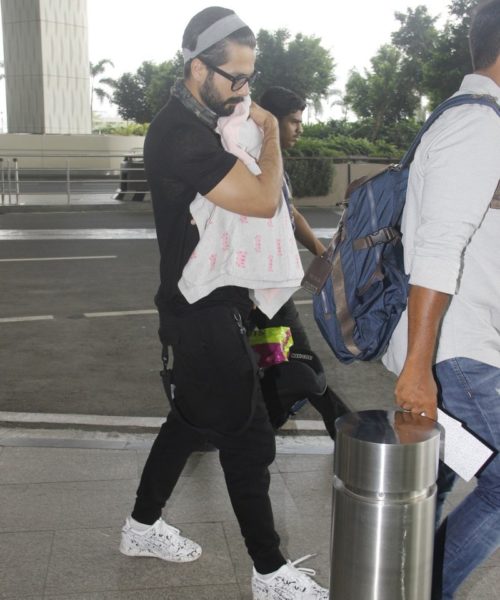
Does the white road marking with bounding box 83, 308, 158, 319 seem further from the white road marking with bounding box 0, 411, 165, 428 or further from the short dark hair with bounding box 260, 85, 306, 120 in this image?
the short dark hair with bounding box 260, 85, 306, 120

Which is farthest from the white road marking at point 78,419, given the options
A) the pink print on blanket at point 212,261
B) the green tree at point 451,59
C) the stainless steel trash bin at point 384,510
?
the green tree at point 451,59

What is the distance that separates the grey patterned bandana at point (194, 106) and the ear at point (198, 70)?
5 centimetres

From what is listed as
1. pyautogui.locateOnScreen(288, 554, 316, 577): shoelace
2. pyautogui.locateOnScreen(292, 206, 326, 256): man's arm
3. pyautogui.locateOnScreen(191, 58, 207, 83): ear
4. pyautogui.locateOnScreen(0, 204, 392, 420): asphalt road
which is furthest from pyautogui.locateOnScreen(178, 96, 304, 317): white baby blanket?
pyautogui.locateOnScreen(0, 204, 392, 420): asphalt road

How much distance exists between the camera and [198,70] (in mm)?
2730

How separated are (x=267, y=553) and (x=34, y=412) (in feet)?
8.58

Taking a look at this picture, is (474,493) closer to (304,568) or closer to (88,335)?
(304,568)

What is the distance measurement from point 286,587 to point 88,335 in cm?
464

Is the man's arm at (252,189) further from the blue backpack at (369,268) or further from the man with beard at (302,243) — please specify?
the man with beard at (302,243)

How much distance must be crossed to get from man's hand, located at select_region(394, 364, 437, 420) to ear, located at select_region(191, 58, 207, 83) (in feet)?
3.77

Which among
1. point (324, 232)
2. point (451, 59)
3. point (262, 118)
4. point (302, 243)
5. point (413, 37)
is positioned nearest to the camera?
point (262, 118)

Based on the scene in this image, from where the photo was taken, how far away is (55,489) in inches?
152

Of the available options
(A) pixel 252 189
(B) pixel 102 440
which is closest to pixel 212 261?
(A) pixel 252 189

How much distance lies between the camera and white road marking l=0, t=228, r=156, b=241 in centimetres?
1433

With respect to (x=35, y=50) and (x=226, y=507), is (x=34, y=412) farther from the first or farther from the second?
(x=35, y=50)
